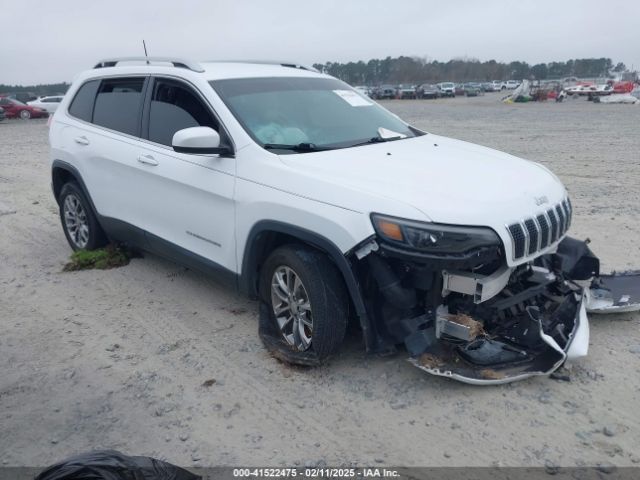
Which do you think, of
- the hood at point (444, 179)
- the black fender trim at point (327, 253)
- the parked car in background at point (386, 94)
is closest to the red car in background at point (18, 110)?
the parked car in background at point (386, 94)

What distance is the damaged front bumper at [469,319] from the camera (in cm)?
339

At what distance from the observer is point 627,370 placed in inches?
146

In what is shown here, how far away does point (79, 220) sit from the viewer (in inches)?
244

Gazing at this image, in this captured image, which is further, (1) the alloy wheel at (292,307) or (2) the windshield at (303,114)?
(2) the windshield at (303,114)

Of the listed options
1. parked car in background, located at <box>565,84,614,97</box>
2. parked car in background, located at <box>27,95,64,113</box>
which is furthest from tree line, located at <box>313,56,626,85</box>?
parked car in background, located at <box>27,95,64,113</box>

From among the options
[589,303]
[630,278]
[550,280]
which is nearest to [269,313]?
[550,280]

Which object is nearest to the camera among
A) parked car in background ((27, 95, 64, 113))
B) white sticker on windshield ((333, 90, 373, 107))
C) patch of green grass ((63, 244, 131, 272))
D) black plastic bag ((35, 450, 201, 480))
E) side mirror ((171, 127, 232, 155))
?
black plastic bag ((35, 450, 201, 480))

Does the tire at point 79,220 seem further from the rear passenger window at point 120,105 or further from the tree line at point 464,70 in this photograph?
the tree line at point 464,70

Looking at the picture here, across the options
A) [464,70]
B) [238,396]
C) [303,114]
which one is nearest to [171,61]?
[303,114]

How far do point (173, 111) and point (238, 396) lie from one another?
238cm

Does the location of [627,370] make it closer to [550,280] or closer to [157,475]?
[550,280]

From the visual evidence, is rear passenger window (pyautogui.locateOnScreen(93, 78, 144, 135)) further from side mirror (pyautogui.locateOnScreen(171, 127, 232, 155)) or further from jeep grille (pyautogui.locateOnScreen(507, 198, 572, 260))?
jeep grille (pyautogui.locateOnScreen(507, 198, 572, 260))

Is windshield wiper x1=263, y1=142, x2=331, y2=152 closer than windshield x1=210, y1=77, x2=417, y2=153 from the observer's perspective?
Yes

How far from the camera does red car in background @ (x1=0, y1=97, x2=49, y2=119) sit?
33.8 meters
